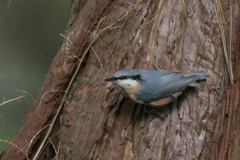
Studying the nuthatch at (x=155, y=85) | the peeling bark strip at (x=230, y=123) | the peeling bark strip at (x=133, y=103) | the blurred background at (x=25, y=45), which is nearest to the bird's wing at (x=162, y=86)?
the nuthatch at (x=155, y=85)

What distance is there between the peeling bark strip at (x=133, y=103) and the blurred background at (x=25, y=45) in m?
1.26

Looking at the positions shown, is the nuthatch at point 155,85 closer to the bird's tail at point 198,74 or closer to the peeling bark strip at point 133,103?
the bird's tail at point 198,74

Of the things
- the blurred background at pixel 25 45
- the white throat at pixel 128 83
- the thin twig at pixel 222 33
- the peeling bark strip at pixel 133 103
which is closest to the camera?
the white throat at pixel 128 83

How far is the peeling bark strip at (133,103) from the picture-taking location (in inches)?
76.2

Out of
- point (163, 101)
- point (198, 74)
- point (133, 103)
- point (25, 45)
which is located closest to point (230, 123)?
point (198, 74)

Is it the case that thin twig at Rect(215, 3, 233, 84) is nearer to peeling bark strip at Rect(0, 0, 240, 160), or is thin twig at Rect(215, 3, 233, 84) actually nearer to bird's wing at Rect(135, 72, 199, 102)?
peeling bark strip at Rect(0, 0, 240, 160)

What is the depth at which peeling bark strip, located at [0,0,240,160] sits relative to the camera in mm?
1935

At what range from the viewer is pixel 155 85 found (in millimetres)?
1915

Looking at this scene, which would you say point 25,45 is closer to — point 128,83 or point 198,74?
point 128,83

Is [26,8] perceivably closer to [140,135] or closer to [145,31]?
[145,31]

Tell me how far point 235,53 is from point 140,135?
4.38 feet

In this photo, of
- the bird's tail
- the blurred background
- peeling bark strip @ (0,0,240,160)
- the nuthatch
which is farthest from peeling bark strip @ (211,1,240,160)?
the blurred background

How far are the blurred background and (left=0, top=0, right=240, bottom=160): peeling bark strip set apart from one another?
1263 mm

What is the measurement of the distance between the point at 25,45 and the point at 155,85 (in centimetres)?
278
